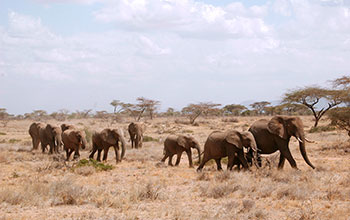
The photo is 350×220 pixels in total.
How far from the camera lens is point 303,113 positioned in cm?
8212

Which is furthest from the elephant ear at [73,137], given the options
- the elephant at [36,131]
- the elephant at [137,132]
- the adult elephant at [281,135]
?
the adult elephant at [281,135]

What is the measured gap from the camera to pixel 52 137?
2106cm

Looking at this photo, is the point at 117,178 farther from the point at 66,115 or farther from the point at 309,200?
the point at 66,115

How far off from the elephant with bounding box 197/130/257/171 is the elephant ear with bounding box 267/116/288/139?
3.45ft

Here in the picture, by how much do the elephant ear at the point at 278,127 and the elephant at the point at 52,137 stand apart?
37.1ft

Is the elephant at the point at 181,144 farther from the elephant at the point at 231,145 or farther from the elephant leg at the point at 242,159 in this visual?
the elephant leg at the point at 242,159

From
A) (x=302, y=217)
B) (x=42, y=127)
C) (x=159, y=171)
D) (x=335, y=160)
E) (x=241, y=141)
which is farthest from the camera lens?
(x=42, y=127)

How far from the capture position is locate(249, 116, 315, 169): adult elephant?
14.0 meters

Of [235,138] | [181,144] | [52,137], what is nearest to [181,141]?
[181,144]

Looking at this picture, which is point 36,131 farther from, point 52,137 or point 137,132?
point 137,132

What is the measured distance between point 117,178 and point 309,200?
237 inches

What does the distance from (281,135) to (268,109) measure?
6882 centimetres

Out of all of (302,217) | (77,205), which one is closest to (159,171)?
(77,205)

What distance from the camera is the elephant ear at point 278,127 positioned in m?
14.1
